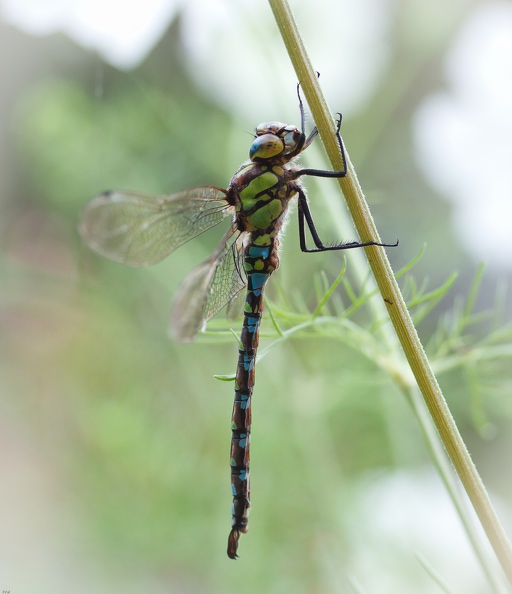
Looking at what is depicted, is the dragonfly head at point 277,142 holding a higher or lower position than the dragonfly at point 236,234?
higher

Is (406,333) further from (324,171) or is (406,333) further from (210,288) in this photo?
(210,288)

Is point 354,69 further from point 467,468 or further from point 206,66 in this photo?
point 467,468

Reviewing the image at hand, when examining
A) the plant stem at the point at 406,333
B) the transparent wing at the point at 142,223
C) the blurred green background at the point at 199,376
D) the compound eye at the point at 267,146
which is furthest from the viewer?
the blurred green background at the point at 199,376

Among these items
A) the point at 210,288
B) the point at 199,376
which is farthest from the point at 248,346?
the point at 199,376

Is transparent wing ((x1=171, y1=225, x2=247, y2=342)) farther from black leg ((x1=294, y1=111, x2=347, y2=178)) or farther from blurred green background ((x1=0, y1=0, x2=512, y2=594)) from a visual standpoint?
blurred green background ((x1=0, y1=0, x2=512, y2=594))

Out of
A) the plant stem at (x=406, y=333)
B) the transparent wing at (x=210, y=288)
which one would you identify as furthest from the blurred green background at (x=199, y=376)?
the plant stem at (x=406, y=333)

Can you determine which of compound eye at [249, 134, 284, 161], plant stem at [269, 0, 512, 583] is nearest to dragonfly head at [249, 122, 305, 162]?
compound eye at [249, 134, 284, 161]

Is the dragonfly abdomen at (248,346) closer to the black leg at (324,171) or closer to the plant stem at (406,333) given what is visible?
the black leg at (324,171)
